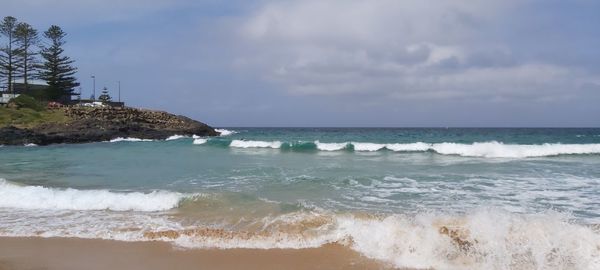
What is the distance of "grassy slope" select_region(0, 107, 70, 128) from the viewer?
3816 cm

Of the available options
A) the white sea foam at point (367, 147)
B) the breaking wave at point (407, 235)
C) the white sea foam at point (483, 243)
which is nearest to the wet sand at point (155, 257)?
the breaking wave at point (407, 235)

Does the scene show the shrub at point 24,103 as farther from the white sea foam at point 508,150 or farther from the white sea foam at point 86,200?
the white sea foam at point 86,200

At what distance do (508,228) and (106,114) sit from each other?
150 feet

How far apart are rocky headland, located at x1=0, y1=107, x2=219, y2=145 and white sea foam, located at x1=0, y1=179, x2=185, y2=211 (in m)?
27.3

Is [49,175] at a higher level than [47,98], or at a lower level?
lower

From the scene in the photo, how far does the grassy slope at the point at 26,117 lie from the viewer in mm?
38156

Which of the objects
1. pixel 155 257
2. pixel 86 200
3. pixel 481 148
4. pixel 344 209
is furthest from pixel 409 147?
pixel 155 257

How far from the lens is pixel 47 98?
178 feet

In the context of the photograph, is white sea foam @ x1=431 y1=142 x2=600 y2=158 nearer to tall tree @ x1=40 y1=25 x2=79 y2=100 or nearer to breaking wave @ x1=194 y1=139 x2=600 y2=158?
breaking wave @ x1=194 y1=139 x2=600 y2=158

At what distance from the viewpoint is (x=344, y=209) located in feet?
27.7

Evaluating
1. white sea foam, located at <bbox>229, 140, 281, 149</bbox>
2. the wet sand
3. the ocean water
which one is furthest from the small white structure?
the wet sand

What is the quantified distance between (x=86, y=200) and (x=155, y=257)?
4361 millimetres

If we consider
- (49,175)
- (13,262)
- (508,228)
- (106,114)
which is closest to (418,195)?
(508,228)

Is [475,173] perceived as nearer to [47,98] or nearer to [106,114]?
[106,114]
